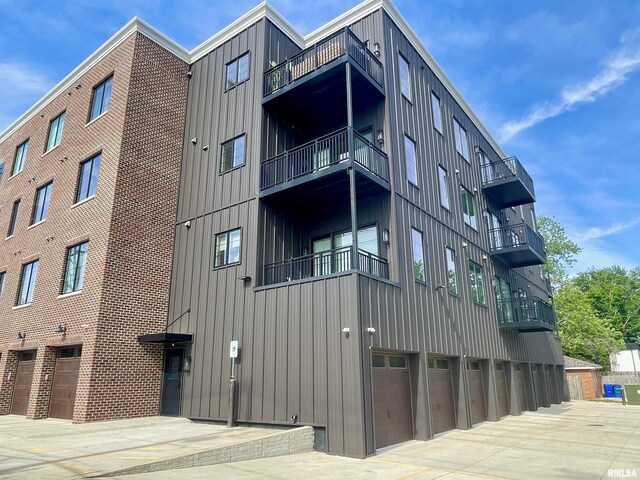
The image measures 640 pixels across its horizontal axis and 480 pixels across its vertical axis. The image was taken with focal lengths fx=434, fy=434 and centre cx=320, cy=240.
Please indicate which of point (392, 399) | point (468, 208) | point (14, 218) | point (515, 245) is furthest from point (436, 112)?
point (14, 218)

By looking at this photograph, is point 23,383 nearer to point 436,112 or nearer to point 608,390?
point 436,112

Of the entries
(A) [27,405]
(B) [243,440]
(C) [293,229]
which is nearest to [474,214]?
(C) [293,229]

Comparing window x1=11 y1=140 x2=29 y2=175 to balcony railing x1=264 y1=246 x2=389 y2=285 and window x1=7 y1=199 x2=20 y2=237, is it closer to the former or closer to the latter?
window x1=7 y1=199 x2=20 y2=237

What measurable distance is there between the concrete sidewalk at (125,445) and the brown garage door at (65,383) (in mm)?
801

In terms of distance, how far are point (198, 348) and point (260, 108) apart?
7.24 meters

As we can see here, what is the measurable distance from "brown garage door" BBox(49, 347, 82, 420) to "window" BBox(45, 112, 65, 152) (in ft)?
28.4

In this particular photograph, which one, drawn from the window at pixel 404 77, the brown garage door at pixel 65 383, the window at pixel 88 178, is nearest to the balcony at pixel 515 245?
the window at pixel 404 77

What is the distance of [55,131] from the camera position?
1742 cm

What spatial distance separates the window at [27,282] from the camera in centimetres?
1532

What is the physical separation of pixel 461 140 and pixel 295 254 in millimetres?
10365

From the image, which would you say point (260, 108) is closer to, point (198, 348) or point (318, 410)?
point (198, 348)

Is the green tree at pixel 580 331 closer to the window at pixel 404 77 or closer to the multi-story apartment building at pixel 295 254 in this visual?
the multi-story apartment building at pixel 295 254

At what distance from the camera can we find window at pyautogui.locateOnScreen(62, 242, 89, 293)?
42.8 feet

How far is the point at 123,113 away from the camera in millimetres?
13641
